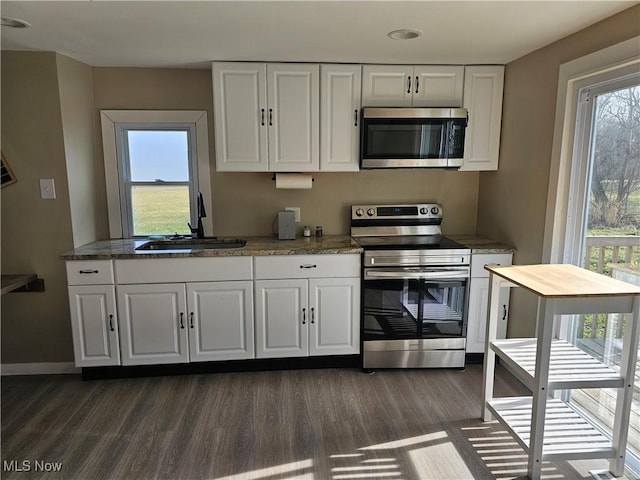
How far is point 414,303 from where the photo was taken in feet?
9.29

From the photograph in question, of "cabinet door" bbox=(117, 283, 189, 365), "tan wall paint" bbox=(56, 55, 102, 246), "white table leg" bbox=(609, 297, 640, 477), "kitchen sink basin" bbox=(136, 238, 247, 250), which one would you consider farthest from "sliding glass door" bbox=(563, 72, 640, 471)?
"tan wall paint" bbox=(56, 55, 102, 246)

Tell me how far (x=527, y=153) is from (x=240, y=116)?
194 centimetres

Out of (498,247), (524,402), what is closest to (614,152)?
(498,247)

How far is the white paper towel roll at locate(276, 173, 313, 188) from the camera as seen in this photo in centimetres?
306

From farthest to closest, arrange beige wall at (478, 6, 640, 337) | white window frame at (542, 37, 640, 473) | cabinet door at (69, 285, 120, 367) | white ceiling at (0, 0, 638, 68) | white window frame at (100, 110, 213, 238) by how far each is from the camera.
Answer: white window frame at (100, 110, 213, 238)
cabinet door at (69, 285, 120, 367)
beige wall at (478, 6, 640, 337)
white window frame at (542, 37, 640, 473)
white ceiling at (0, 0, 638, 68)

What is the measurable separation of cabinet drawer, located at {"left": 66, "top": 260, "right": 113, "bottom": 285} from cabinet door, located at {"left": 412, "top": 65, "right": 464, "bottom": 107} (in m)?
2.38

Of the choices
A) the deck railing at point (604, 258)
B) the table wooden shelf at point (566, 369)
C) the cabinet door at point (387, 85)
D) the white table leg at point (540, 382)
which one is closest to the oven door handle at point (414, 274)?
the table wooden shelf at point (566, 369)

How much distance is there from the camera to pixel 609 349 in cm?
215

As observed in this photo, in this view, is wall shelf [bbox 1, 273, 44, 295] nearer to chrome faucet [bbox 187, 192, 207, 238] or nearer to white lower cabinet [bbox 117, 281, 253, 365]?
white lower cabinet [bbox 117, 281, 253, 365]

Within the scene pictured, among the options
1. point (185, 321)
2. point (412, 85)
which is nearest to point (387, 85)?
point (412, 85)

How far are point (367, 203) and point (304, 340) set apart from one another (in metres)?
1.21

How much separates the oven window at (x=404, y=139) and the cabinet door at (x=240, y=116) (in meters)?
0.75

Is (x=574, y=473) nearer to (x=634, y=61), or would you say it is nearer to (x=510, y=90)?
(x=634, y=61)

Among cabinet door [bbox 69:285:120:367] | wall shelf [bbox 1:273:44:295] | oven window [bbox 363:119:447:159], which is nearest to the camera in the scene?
wall shelf [bbox 1:273:44:295]
